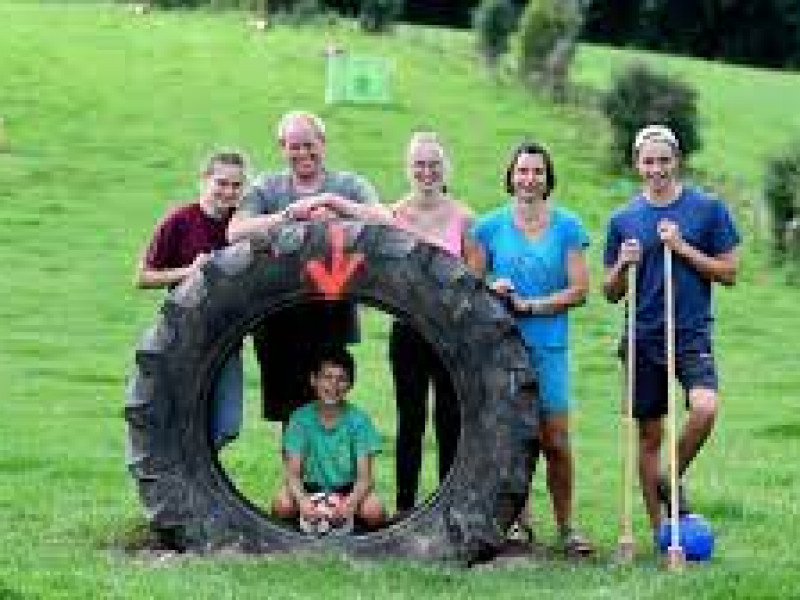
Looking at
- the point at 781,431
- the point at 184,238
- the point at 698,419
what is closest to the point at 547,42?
the point at 781,431

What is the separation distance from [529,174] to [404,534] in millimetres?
1697

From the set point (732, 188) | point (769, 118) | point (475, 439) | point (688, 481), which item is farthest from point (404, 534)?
point (769, 118)

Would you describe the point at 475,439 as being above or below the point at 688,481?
above

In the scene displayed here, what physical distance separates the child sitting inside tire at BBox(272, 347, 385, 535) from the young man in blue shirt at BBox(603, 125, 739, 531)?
127cm

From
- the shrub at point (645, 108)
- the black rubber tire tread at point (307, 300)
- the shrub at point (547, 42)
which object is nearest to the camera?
the black rubber tire tread at point (307, 300)

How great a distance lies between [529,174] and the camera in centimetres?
966

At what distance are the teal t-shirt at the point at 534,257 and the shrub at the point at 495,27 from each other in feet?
116

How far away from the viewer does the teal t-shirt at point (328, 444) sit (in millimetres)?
9906

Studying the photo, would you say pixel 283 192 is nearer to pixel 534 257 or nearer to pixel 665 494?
pixel 534 257

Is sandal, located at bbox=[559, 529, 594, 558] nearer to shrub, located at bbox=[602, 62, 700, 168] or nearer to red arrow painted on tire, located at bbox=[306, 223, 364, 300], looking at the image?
red arrow painted on tire, located at bbox=[306, 223, 364, 300]

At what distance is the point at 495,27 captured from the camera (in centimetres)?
4519

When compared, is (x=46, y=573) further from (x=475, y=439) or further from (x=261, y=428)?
(x=261, y=428)

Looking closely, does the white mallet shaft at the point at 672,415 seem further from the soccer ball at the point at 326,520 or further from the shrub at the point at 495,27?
the shrub at the point at 495,27

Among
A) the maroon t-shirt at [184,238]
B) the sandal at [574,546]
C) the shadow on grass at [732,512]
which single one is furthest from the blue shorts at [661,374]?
the maroon t-shirt at [184,238]
